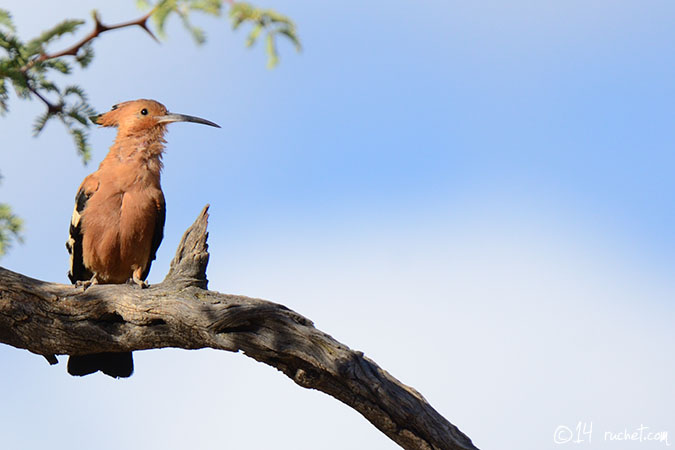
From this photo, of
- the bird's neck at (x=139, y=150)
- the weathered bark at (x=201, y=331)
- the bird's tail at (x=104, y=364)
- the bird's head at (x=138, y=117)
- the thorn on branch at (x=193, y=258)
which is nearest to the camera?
the weathered bark at (x=201, y=331)

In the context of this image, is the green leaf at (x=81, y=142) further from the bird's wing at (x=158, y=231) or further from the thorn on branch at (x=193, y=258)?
the bird's wing at (x=158, y=231)

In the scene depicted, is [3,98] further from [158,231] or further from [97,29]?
[158,231]

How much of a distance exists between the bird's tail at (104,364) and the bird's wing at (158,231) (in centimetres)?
79

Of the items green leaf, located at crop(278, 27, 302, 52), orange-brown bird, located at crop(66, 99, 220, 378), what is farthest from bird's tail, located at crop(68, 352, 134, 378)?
green leaf, located at crop(278, 27, 302, 52)

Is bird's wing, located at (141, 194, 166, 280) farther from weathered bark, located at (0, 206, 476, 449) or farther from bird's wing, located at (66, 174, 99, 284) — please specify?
weathered bark, located at (0, 206, 476, 449)

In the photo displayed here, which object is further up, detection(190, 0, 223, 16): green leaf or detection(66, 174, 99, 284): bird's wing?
detection(66, 174, 99, 284): bird's wing

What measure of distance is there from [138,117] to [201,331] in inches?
104

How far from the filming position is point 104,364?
5738 millimetres

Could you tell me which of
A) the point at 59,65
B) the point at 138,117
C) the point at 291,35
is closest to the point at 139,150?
the point at 138,117

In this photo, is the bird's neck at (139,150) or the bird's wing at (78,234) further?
the bird's neck at (139,150)

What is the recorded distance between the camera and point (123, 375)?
574 cm

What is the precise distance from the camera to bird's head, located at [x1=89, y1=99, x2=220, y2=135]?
6.59m

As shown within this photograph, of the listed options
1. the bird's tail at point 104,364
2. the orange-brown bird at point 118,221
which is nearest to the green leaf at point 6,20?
the orange-brown bird at point 118,221

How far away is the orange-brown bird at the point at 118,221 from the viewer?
605 cm
